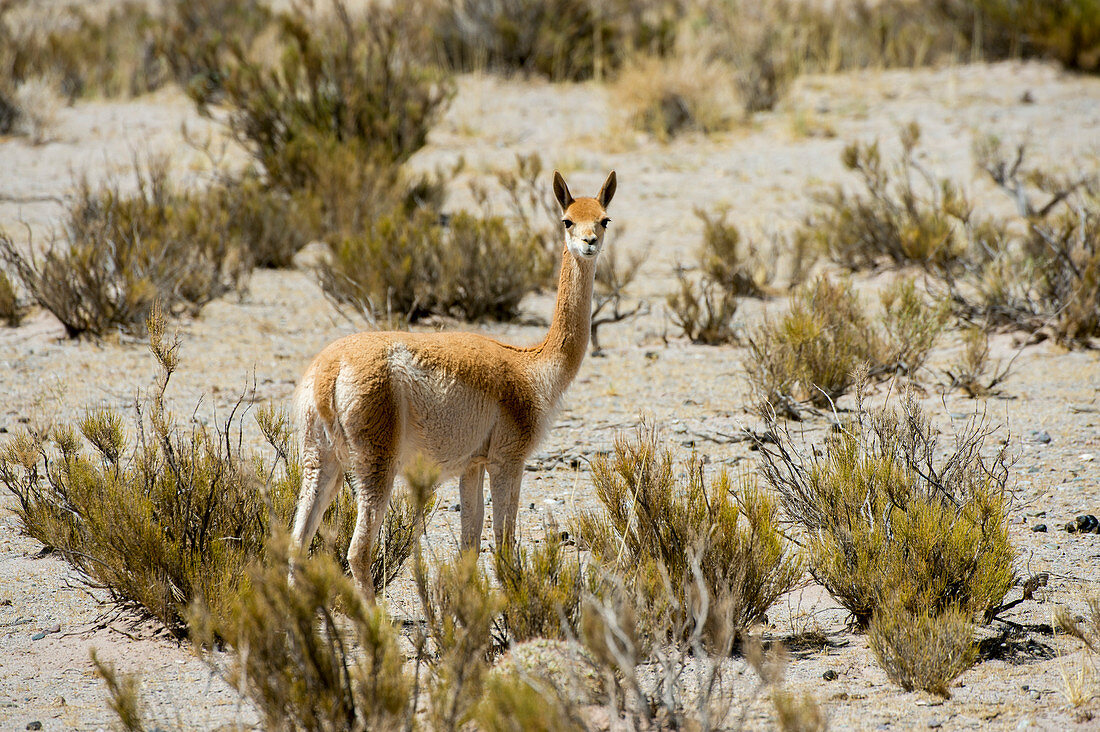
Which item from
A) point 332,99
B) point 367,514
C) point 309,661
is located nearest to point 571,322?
point 367,514

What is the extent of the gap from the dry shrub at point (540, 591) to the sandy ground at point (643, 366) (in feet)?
0.73

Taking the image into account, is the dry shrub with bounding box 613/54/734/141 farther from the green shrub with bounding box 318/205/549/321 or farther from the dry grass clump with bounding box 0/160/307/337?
the green shrub with bounding box 318/205/549/321

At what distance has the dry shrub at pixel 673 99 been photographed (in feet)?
50.0

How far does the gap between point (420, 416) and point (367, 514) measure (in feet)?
1.37

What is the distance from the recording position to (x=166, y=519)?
14.1ft

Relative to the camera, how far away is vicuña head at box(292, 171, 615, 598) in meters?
3.89

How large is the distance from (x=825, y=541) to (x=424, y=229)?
5888mm

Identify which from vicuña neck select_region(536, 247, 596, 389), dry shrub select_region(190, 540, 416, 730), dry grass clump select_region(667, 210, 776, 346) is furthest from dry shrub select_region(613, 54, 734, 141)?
dry shrub select_region(190, 540, 416, 730)

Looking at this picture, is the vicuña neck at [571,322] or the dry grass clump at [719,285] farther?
the dry grass clump at [719,285]

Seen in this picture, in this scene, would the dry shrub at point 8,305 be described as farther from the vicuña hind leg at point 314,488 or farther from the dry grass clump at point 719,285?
the vicuña hind leg at point 314,488

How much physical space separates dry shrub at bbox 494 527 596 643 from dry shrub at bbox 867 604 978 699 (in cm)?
107

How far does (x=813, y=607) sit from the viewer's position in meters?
4.47

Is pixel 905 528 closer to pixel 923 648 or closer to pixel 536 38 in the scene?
pixel 923 648

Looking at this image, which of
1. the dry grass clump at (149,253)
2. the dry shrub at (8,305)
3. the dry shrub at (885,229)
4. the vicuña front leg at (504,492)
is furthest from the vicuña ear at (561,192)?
the dry shrub at (885,229)
